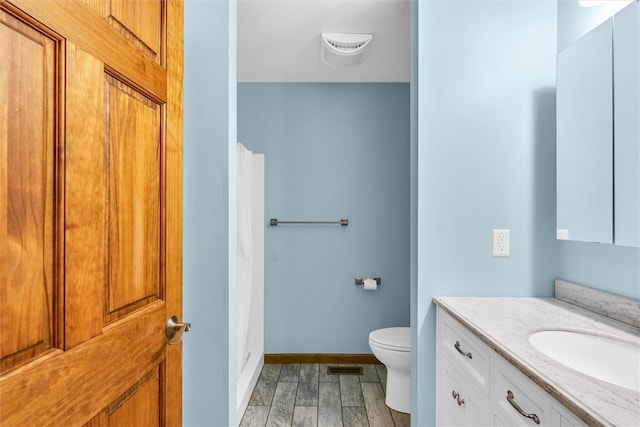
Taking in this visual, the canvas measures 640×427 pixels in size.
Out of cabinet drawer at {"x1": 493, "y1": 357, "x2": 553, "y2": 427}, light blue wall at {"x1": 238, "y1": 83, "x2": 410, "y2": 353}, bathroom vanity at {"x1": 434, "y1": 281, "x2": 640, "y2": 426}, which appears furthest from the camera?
light blue wall at {"x1": 238, "y1": 83, "x2": 410, "y2": 353}

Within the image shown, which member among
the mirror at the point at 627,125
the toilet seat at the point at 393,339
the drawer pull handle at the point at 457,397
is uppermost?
the mirror at the point at 627,125

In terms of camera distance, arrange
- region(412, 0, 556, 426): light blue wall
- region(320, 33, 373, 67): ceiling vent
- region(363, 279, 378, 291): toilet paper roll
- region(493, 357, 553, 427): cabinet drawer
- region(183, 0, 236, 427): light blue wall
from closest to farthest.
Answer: region(493, 357, 553, 427): cabinet drawer, region(183, 0, 236, 427): light blue wall, region(412, 0, 556, 426): light blue wall, region(320, 33, 373, 67): ceiling vent, region(363, 279, 378, 291): toilet paper roll

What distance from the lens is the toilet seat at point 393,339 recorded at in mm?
2122

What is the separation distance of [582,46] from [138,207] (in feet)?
5.15

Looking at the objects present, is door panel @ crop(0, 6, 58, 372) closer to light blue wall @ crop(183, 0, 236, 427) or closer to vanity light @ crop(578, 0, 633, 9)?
light blue wall @ crop(183, 0, 236, 427)

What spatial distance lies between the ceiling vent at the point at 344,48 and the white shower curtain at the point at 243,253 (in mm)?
823

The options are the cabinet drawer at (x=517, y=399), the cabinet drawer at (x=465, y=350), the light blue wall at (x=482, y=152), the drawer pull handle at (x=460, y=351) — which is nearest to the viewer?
the cabinet drawer at (x=517, y=399)

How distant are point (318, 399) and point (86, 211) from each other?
2.11m

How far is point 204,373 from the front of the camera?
4.90ft

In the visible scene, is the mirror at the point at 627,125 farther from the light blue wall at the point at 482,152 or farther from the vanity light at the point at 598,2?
the light blue wall at the point at 482,152

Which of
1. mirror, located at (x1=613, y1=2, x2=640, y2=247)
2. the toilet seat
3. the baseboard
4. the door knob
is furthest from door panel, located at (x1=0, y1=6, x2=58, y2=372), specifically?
the baseboard

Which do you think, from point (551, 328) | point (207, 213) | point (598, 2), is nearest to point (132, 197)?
point (207, 213)

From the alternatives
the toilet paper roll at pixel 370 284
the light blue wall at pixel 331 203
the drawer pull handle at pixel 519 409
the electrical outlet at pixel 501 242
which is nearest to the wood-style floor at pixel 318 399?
the light blue wall at pixel 331 203

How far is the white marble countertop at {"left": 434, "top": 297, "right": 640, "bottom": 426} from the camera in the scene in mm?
689
